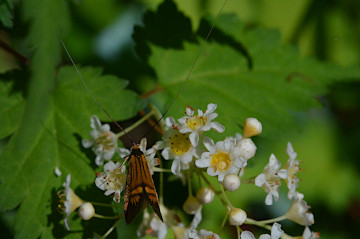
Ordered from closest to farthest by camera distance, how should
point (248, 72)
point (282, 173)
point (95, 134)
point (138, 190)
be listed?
point (138, 190) < point (282, 173) < point (95, 134) < point (248, 72)

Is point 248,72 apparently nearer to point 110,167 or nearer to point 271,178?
point 271,178

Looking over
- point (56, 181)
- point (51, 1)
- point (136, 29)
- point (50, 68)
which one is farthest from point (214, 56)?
point (50, 68)

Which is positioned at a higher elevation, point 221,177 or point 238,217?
point 221,177

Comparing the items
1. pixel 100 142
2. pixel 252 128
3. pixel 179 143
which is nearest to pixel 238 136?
pixel 252 128

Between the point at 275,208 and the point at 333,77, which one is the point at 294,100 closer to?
the point at 333,77

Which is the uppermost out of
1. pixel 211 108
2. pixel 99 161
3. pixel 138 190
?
pixel 211 108

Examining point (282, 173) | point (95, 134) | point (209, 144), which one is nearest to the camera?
point (209, 144)

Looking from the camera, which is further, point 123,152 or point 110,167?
point 123,152
